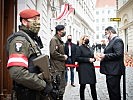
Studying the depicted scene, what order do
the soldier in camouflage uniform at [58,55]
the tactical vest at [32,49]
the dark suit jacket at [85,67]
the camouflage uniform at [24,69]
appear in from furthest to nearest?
the dark suit jacket at [85,67] → the soldier in camouflage uniform at [58,55] → the tactical vest at [32,49] → the camouflage uniform at [24,69]

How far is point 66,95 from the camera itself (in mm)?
9891

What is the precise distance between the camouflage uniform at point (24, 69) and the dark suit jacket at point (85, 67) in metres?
4.28

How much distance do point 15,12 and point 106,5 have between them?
9787cm

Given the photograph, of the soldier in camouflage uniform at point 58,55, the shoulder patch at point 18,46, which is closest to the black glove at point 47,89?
the shoulder patch at point 18,46

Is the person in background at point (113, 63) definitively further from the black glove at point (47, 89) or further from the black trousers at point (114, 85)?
the black glove at point (47, 89)

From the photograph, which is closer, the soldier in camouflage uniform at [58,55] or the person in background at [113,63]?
the person in background at [113,63]

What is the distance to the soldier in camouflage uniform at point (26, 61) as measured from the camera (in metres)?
3.42

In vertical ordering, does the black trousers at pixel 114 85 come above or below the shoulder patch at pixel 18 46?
below

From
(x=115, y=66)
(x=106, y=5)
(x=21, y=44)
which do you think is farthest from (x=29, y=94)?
(x=106, y=5)

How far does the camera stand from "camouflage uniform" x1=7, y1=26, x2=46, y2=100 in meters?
3.41

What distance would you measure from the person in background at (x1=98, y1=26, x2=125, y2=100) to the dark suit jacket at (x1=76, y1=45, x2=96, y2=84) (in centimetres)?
102

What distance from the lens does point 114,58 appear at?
22.2 ft

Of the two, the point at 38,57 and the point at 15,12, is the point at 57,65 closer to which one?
the point at 15,12

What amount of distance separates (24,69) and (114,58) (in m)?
3.60
